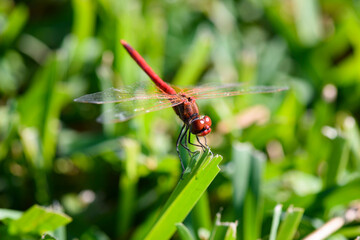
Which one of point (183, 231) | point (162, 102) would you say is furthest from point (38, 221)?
point (162, 102)

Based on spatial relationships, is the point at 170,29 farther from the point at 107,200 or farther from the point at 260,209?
the point at 260,209

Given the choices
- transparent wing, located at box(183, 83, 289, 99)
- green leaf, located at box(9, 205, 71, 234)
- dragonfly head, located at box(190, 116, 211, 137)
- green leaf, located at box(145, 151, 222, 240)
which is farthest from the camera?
transparent wing, located at box(183, 83, 289, 99)

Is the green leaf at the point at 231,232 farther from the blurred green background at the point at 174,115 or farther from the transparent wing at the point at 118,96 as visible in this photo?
the transparent wing at the point at 118,96

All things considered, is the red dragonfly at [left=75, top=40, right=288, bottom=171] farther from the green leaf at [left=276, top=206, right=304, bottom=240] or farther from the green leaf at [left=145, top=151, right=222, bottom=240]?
the green leaf at [left=276, top=206, right=304, bottom=240]

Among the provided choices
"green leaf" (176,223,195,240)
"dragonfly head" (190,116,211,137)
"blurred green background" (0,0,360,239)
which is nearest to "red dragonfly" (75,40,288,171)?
"dragonfly head" (190,116,211,137)

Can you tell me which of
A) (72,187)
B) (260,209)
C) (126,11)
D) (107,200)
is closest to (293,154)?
(260,209)

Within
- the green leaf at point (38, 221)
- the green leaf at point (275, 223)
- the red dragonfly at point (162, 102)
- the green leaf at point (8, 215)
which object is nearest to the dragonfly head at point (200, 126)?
the red dragonfly at point (162, 102)
